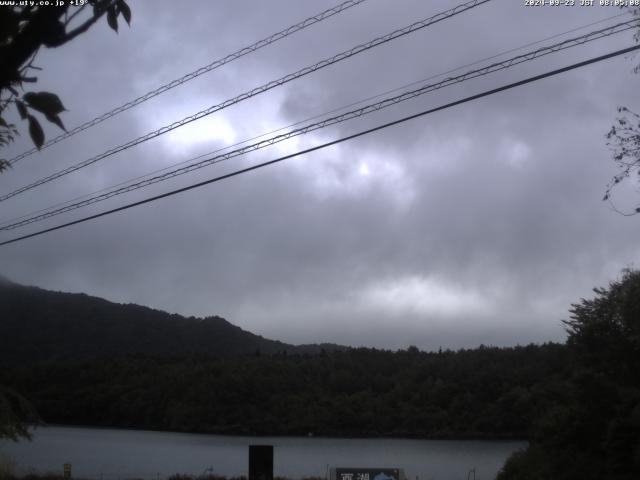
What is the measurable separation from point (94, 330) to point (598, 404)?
50021mm

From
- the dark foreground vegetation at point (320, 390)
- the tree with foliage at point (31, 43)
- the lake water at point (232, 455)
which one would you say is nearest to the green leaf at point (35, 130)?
the tree with foliage at point (31, 43)

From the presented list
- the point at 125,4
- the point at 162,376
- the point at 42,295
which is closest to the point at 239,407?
the point at 162,376

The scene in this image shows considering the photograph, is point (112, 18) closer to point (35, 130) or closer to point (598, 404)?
point (35, 130)

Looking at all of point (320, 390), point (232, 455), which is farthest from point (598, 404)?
point (320, 390)

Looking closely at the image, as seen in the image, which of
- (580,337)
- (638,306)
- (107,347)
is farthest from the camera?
(107,347)

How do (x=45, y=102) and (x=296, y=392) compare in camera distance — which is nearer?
(x=45, y=102)

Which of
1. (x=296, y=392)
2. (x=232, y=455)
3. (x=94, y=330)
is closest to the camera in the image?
(x=232, y=455)

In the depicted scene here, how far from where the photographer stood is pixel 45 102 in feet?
10.5

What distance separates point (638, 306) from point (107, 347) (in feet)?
178

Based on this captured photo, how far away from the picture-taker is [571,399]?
78.5ft

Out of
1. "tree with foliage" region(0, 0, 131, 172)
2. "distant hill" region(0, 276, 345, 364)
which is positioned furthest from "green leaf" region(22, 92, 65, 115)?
"distant hill" region(0, 276, 345, 364)

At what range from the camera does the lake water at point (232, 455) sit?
36562 millimetres

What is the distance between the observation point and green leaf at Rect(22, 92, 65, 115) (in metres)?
3.20

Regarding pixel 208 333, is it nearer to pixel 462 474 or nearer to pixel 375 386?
pixel 375 386
